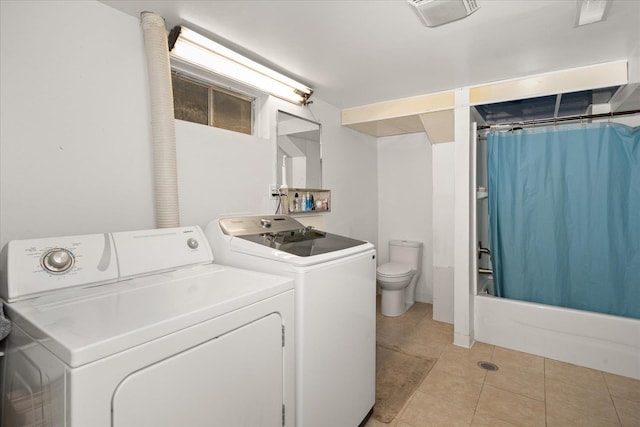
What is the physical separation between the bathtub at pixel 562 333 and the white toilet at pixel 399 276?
717 mm

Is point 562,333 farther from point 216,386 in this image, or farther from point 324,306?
point 216,386

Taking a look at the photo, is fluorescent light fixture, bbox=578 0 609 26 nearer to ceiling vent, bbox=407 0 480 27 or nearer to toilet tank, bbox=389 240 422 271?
ceiling vent, bbox=407 0 480 27

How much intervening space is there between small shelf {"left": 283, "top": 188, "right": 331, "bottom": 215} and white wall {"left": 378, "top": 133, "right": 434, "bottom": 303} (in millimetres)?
1147

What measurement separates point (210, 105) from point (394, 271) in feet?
7.46

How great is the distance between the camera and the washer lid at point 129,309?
2.47ft

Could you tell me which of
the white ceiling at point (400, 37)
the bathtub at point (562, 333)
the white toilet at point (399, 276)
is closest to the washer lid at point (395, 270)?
the white toilet at point (399, 276)

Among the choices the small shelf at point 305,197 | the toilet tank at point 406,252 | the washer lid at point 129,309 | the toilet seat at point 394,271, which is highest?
the small shelf at point 305,197

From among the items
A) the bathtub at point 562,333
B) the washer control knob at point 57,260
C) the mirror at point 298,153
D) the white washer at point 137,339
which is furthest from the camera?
the mirror at point 298,153

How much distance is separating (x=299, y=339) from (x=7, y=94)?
153cm

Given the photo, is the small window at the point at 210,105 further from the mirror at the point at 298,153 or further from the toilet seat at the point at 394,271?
the toilet seat at the point at 394,271

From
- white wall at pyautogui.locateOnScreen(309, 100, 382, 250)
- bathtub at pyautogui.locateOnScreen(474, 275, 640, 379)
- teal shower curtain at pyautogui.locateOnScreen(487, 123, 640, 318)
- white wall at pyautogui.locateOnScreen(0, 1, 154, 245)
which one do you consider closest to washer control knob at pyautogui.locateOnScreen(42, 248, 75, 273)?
white wall at pyautogui.locateOnScreen(0, 1, 154, 245)

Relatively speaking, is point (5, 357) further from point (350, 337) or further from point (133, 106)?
point (350, 337)

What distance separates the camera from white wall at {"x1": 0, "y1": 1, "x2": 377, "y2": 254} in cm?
126

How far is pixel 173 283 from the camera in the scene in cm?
124
